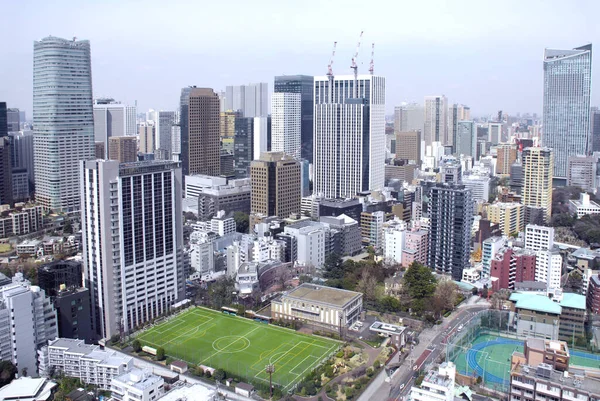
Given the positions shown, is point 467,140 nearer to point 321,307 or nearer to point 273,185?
point 273,185

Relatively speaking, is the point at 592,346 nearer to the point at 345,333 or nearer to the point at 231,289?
the point at 345,333

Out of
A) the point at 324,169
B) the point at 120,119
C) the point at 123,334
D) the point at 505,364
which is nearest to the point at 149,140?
the point at 120,119

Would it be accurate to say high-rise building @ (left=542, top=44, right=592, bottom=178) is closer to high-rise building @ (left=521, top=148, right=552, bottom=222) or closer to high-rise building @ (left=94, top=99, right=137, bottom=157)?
high-rise building @ (left=521, top=148, right=552, bottom=222)

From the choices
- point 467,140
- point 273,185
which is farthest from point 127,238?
point 467,140

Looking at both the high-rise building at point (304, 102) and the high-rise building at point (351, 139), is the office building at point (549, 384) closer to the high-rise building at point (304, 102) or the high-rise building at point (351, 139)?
the high-rise building at point (351, 139)

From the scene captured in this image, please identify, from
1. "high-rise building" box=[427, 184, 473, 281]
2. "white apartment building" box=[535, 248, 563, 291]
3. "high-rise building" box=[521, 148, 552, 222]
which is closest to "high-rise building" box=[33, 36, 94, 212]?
"high-rise building" box=[427, 184, 473, 281]

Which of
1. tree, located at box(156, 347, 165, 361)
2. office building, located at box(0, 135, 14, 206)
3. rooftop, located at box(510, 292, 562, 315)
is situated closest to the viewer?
tree, located at box(156, 347, 165, 361)

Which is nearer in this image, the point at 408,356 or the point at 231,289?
the point at 408,356
